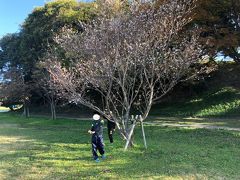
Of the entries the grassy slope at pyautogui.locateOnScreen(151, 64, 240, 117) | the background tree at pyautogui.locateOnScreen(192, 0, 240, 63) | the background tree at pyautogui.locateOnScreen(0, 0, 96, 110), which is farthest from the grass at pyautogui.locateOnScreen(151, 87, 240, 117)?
the background tree at pyautogui.locateOnScreen(0, 0, 96, 110)

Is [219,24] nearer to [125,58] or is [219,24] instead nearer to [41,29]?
[125,58]

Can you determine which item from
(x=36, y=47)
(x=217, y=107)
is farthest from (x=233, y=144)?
(x=36, y=47)

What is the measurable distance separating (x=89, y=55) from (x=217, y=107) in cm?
1557

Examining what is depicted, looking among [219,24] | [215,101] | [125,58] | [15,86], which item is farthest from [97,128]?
[15,86]

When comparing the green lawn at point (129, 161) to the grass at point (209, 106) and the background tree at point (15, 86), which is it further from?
the background tree at point (15, 86)

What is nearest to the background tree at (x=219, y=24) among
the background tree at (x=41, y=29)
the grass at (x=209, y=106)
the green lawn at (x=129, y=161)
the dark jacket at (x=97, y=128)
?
the grass at (x=209, y=106)

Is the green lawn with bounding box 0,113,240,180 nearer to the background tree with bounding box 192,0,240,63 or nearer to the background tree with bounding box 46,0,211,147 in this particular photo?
the background tree with bounding box 46,0,211,147

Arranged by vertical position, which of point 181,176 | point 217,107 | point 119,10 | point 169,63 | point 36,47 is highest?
point 36,47

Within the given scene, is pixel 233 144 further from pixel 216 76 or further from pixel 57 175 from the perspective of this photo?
pixel 216 76

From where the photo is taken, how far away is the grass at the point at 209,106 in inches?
1072

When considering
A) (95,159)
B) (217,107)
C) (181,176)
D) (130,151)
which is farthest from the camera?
(217,107)

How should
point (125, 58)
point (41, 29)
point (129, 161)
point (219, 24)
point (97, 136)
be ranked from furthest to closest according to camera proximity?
point (41, 29)
point (219, 24)
point (125, 58)
point (97, 136)
point (129, 161)

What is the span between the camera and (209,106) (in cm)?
2877

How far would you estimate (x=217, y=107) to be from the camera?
2803 cm
